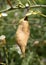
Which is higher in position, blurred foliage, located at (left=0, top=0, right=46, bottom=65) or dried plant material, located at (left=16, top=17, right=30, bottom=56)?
dried plant material, located at (left=16, top=17, right=30, bottom=56)

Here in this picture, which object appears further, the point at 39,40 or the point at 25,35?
the point at 39,40

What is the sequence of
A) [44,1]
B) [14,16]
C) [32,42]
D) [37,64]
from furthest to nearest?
[14,16] → [32,42] → [37,64] → [44,1]

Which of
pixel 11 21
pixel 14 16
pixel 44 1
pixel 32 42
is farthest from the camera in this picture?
pixel 14 16

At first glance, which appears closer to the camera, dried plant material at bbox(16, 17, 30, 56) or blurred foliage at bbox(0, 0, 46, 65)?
dried plant material at bbox(16, 17, 30, 56)

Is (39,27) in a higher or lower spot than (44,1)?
lower

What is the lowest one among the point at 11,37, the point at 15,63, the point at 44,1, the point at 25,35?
the point at 15,63

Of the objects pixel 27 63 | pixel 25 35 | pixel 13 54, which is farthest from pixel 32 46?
pixel 25 35

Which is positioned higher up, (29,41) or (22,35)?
(22,35)

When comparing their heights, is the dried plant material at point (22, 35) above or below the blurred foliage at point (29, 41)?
above

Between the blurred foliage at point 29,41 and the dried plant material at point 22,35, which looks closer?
the dried plant material at point 22,35

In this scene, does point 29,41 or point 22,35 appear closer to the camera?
point 22,35

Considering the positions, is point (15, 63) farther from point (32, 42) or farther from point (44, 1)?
point (44, 1)
